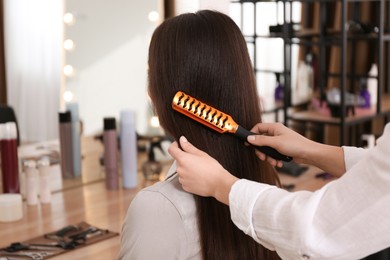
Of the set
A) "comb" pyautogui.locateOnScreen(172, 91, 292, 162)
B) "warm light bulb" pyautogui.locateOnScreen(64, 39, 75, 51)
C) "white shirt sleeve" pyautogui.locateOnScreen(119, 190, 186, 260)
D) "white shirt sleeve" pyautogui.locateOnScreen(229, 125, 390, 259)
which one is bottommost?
"white shirt sleeve" pyautogui.locateOnScreen(119, 190, 186, 260)

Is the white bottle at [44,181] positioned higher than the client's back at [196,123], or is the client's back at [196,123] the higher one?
the client's back at [196,123]

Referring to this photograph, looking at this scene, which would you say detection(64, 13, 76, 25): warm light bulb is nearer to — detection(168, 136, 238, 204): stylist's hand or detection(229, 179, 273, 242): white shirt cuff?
detection(168, 136, 238, 204): stylist's hand

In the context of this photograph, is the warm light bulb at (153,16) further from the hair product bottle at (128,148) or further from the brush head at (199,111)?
the brush head at (199,111)

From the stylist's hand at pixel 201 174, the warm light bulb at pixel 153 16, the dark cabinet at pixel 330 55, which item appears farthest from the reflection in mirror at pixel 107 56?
the stylist's hand at pixel 201 174

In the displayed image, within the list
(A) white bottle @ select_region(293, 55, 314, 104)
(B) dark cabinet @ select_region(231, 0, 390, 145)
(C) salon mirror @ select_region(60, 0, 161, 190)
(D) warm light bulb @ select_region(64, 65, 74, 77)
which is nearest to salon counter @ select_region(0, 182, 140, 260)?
(C) salon mirror @ select_region(60, 0, 161, 190)

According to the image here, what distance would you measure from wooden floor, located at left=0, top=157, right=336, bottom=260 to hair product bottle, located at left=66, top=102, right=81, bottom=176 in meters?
0.07

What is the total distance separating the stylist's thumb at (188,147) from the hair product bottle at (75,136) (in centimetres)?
92

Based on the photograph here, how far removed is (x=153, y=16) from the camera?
2047 mm

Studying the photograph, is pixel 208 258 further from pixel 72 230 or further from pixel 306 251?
pixel 72 230

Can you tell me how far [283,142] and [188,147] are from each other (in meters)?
0.25

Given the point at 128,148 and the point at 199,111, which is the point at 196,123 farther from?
the point at 128,148

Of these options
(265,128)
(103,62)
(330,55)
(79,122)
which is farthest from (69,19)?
(330,55)

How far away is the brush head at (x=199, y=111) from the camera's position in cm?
99

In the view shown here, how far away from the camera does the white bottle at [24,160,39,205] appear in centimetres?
171
